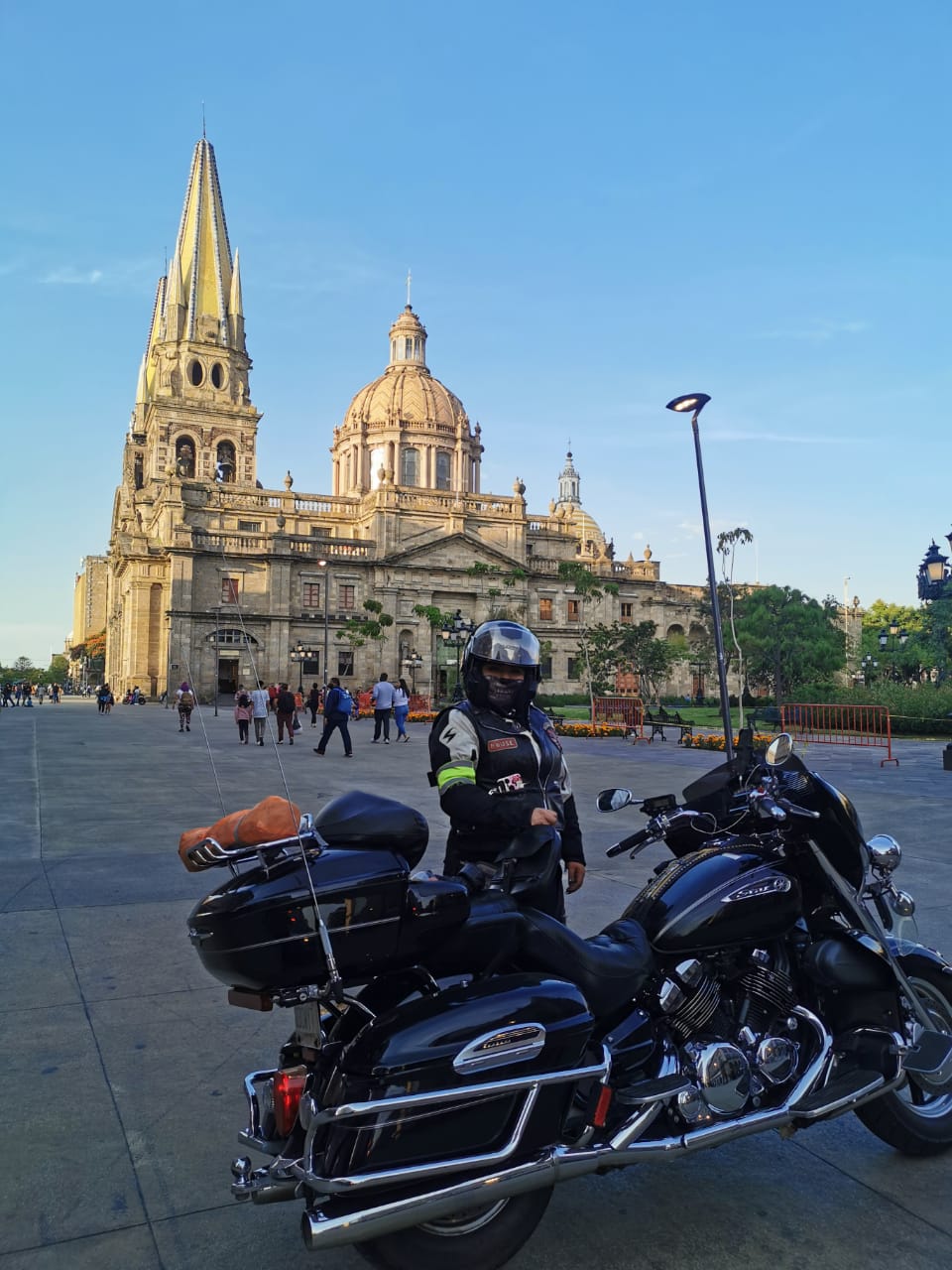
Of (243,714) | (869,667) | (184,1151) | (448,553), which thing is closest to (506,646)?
(184,1151)

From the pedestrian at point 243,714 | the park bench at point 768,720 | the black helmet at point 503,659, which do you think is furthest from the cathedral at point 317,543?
the black helmet at point 503,659

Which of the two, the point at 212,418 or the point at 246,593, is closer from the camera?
the point at 246,593

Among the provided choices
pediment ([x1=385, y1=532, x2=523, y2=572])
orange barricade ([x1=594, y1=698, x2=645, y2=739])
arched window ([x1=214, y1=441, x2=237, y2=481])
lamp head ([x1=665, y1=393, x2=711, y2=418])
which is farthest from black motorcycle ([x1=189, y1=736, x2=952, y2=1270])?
arched window ([x1=214, y1=441, x2=237, y2=481])

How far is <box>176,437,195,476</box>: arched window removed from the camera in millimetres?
67938

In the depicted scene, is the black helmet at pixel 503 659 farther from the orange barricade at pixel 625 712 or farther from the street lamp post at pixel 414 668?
the street lamp post at pixel 414 668

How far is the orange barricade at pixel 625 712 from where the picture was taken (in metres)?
25.5

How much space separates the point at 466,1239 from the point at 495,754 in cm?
154

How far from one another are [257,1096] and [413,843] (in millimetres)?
782

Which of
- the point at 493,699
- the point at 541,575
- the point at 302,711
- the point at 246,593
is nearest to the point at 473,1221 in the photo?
the point at 493,699

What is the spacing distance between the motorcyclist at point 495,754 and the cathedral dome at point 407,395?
73195mm

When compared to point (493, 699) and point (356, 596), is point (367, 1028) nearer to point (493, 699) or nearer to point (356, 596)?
point (493, 699)

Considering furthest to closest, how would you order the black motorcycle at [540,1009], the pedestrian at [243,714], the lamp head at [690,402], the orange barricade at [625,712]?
1. the orange barricade at [625,712]
2. the pedestrian at [243,714]
3. the lamp head at [690,402]
4. the black motorcycle at [540,1009]

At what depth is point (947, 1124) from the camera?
3.17 m

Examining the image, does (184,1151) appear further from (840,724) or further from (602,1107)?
(840,724)
